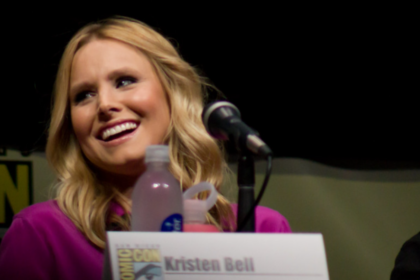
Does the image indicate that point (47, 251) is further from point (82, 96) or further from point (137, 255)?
point (137, 255)

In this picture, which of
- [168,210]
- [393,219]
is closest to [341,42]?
[393,219]

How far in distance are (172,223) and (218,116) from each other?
0.65 feet

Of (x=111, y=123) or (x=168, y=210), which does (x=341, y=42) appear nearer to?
(x=111, y=123)

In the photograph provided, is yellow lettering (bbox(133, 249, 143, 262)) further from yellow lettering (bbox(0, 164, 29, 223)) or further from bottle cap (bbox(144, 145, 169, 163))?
yellow lettering (bbox(0, 164, 29, 223))

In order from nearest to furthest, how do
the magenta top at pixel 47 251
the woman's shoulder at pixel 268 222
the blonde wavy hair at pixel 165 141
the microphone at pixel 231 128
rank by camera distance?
the microphone at pixel 231 128 < the magenta top at pixel 47 251 < the blonde wavy hair at pixel 165 141 < the woman's shoulder at pixel 268 222

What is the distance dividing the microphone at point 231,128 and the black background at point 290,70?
1.29 metres

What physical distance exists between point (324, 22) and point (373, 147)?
61 centimetres

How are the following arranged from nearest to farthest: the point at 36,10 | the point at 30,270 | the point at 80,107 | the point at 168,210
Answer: the point at 168,210 < the point at 30,270 < the point at 80,107 < the point at 36,10

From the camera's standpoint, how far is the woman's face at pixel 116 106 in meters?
1.40

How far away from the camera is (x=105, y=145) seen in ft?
4.62

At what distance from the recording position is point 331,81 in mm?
2352

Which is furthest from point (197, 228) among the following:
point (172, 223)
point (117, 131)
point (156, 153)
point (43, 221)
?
point (43, 221)

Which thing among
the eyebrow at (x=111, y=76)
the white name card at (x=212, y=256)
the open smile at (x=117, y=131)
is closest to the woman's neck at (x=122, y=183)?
the open smile at (x=117, y=131)

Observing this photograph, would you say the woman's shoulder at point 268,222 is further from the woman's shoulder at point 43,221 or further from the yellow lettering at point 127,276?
the yellow lettering at point 127,276
